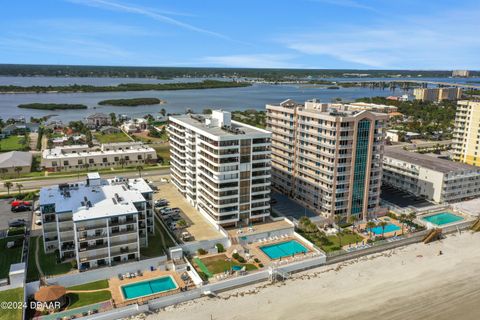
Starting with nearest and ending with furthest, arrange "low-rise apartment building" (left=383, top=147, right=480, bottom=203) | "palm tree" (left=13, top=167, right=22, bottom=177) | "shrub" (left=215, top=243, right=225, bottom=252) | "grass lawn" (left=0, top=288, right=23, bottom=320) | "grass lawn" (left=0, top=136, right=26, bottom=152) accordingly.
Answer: "grass lawn" (left=0, top=288, right=23, bottom=320) → "shrub" (left=215, top=243, right=225, bottom=252) → "low-rise apartment building" (left=383, top=147, right=480, bottom=203) → "palm tree" (left=13, top=167, right=22, bottom=177) → "grass lawn" (left=0, top=136, right=26, bottom=152)

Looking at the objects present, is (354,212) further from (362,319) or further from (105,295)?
(105,295)

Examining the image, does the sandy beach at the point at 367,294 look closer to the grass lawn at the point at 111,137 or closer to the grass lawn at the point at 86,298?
the grass lawn at the point at 86,298

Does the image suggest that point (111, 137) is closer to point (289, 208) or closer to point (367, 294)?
point (289, 208)

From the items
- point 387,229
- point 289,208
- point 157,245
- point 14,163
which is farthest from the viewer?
point 14,163

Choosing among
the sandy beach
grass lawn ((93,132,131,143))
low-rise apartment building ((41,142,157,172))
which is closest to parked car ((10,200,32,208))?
low-rise apartment building ((41,142,157,172))

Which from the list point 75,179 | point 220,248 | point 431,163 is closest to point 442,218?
point 431,163

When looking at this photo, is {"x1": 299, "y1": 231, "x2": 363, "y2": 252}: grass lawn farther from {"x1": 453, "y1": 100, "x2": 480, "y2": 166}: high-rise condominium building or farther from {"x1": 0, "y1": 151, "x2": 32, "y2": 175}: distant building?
{"x1": 0, "y1": 151, "x2": 32, "y2": 175}: distant building
